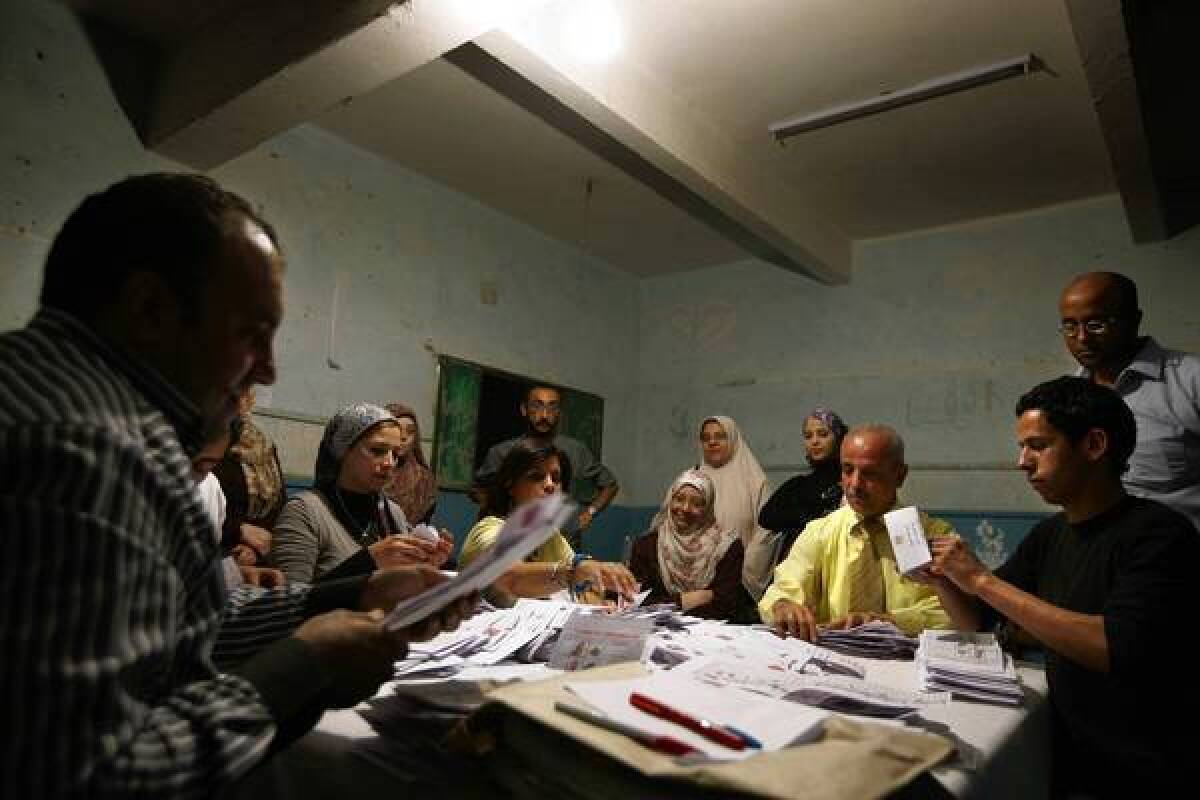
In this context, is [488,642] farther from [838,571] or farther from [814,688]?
[838,571]

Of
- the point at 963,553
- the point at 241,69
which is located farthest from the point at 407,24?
the point at 963,553

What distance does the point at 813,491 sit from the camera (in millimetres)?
4426

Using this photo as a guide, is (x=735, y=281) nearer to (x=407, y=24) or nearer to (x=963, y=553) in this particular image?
(x=407, y=24)

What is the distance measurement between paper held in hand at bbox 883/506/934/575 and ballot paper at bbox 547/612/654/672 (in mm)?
729

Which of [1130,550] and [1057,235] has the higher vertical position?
[1057,235]

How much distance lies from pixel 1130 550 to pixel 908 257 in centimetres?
462

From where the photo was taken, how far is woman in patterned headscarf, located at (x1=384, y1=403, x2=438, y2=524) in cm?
418

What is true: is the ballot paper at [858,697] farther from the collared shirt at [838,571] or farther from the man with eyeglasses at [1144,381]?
the man with eyeglasses at [1144,381]

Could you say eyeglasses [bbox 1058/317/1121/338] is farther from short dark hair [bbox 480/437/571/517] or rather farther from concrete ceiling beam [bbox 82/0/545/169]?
concrete ceiling beam [bbox 82/0/545/169]

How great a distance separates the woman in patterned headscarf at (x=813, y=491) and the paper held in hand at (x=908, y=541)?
2.45 meters

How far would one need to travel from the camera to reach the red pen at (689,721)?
33.5 inches

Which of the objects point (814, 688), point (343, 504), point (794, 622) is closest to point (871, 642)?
point (794, 622)

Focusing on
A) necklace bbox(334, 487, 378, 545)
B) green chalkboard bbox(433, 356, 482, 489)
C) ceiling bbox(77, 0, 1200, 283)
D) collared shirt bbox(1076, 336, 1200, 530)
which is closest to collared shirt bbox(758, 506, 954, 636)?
collared shirt bbox(1076, 336, 1200, 530)

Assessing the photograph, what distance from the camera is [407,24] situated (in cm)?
281
